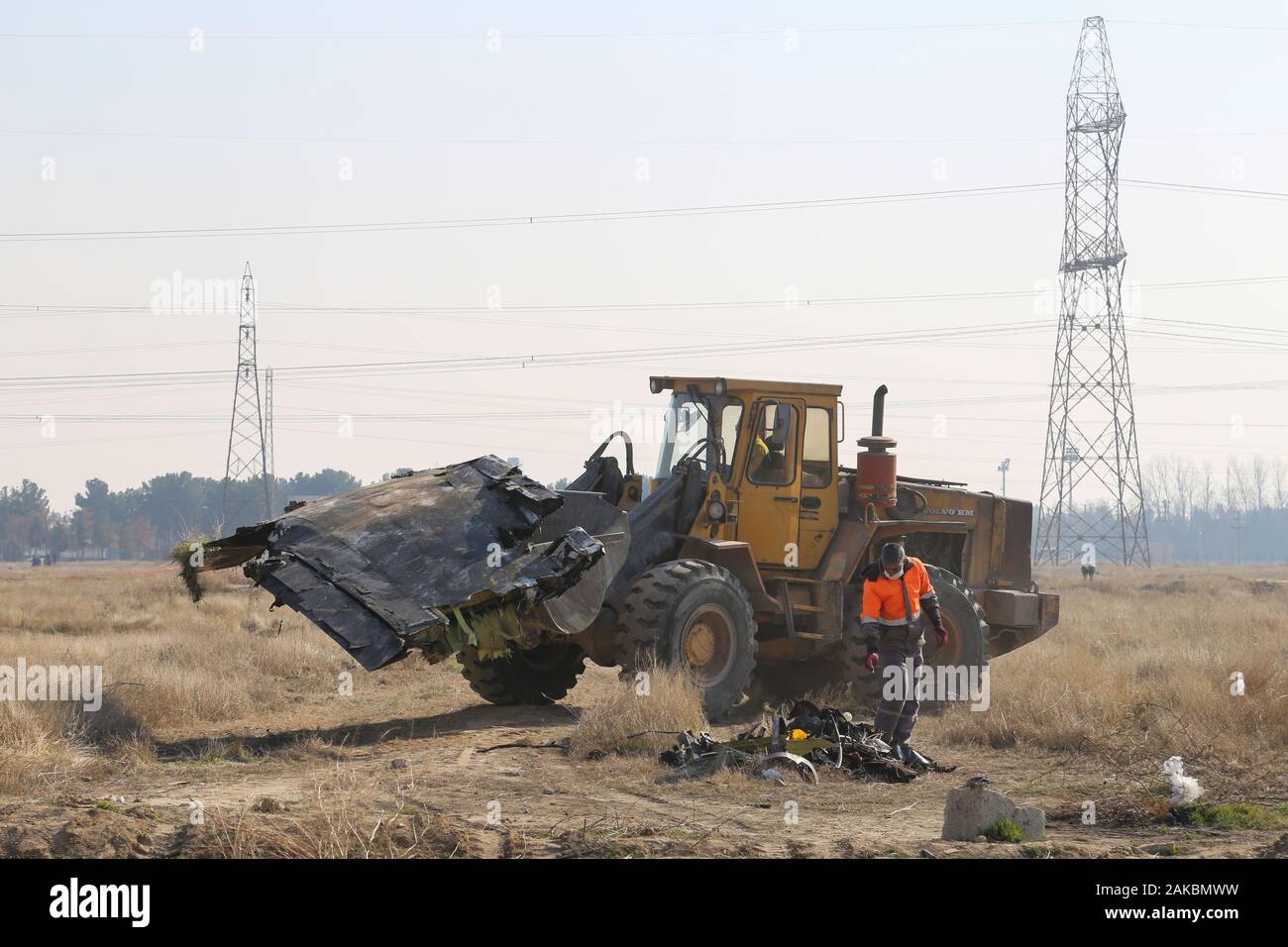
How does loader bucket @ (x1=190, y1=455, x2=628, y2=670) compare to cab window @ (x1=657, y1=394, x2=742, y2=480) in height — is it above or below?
below

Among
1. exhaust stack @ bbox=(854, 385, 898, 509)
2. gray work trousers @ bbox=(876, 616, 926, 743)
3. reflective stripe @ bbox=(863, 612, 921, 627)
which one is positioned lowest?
gray work trousers @ bbox=(876, 616, 926, 743)

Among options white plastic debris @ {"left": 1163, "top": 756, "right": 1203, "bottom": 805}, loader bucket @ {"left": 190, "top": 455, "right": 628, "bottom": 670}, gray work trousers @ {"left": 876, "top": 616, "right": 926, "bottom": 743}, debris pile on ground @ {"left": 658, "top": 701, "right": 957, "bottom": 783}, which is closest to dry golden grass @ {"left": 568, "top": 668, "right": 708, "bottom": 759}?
debris pile on ground @ {"left": 658, "top": 701, "right": 957, "bottom": 783}

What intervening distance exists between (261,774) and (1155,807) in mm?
6285

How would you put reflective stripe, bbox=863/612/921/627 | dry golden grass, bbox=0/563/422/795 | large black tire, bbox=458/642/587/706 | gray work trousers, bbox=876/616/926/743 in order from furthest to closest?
large black tire, bbox=458/642/587/706, reflective stripe, bbox=863/612/921/627, gray work trousers, bbox=876/616/926/743, dry golden grass, bbox=0/563/422/795

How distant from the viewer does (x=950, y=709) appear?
1553 cm

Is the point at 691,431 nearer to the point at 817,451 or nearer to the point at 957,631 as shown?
the point at 817,451

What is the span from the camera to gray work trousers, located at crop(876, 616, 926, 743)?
1238 cm

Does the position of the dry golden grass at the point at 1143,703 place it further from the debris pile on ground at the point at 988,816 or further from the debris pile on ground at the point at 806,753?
the debris pile on ground at the point at 988,816

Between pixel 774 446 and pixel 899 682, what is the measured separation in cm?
390

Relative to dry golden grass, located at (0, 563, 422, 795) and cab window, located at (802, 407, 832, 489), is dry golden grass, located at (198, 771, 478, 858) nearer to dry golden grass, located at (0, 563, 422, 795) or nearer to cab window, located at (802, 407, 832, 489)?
dry golden grass, located at (0, 563, 422, 795)

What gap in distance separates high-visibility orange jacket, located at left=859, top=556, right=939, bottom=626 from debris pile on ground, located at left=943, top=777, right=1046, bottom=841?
368 cm
